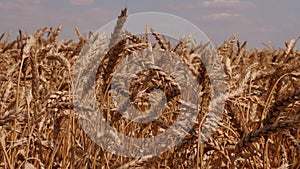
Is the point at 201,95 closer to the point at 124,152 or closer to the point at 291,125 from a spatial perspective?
the point at 124,152

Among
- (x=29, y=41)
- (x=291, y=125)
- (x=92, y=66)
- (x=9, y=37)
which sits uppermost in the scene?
(x=9, y=37)

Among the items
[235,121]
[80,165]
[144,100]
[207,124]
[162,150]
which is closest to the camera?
[207,124]

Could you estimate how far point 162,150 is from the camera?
172 cm

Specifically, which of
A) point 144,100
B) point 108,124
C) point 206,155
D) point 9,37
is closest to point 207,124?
point 206,155

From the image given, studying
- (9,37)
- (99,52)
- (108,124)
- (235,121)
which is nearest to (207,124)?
(235,121)

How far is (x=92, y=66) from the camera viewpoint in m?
1.54

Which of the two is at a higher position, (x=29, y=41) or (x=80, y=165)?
(x=29, y=41)

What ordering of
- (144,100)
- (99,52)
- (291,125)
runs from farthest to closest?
(144,100) < (99,52) < (291,125)

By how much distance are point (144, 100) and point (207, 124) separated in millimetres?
1628

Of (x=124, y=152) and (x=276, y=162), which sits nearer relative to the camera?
(x=124, y=152)

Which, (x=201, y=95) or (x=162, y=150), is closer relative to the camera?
(x=201, y=95)

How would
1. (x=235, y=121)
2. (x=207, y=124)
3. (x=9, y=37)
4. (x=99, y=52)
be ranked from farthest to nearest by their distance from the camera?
(x=9, y=37) → (x=99, y=52) → (x=235, y=121) → (x=207, y=124)

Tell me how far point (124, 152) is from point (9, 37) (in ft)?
11.1

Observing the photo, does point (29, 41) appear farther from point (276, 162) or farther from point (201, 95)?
point (276, 162)
